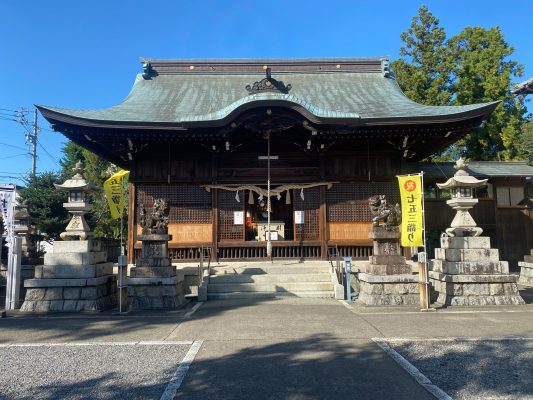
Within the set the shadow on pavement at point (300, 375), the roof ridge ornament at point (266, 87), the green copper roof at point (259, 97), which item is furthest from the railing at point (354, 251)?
the shadow on pavement at point (300, 375)

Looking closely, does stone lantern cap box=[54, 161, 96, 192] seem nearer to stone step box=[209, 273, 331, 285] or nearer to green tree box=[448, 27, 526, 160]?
stone step box=[209, 273, 331, 285]

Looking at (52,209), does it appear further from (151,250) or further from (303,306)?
(303,306)

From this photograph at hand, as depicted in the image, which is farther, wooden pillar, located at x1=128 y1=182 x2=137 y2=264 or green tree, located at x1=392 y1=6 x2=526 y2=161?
green tree, located at x1=392 y1=6 x2=526 y2=161

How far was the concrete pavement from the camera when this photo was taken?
3.97 m

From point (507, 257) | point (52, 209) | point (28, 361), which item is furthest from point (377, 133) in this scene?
point (52, 209)

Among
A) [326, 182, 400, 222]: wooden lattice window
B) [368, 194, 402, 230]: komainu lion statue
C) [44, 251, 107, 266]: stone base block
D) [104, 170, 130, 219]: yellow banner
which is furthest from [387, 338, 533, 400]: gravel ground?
[104, 170, 130, 219]: yellow banner

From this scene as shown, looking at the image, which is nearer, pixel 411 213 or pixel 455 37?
pixel 411 213

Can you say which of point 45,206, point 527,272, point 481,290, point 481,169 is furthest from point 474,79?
point 45,206

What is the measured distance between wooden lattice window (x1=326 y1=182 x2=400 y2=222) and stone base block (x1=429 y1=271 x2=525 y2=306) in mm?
4609

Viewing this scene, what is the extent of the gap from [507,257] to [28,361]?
51.6ft

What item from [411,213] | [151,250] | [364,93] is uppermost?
[364,93]

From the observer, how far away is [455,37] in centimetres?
2248

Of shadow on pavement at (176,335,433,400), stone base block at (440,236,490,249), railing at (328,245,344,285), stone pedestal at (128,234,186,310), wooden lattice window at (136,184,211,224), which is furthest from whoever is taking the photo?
wooden lattice window at (136,184,211,224)

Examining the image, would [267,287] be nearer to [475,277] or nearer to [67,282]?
[67,282]
